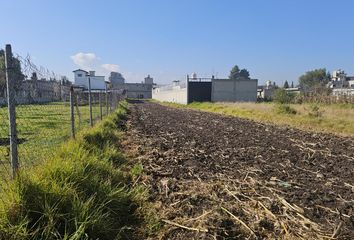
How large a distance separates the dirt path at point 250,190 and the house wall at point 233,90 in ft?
157

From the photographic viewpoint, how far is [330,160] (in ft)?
26.2

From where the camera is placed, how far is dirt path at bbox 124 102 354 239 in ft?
12.9

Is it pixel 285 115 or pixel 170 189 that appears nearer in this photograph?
pixel 170 189

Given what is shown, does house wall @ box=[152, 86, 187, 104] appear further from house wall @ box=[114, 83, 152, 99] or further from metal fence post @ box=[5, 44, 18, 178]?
metal fence post @ box=[5, 44, 18, 178]

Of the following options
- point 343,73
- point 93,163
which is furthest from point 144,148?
point 343,73

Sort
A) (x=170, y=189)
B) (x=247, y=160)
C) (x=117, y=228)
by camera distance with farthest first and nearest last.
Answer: (x=247, y=160) < (x=170, y=189) < (x=117, y=228)

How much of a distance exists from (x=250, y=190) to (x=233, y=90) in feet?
174

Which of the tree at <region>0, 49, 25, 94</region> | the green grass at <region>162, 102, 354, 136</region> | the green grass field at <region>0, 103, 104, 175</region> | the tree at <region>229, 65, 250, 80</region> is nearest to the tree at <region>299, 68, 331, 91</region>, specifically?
the tree at <region>229, 65, 250, 80</region>

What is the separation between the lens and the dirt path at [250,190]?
3939 mm

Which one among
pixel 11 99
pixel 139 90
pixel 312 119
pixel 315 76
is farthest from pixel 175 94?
pixel 315 76

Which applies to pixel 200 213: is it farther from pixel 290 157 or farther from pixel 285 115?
pixel 285 115

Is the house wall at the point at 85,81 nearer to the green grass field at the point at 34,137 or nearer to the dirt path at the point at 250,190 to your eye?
the green grass field at the point at 34,137

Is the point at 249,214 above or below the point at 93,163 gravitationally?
below

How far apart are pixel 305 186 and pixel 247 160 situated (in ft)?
6.91
